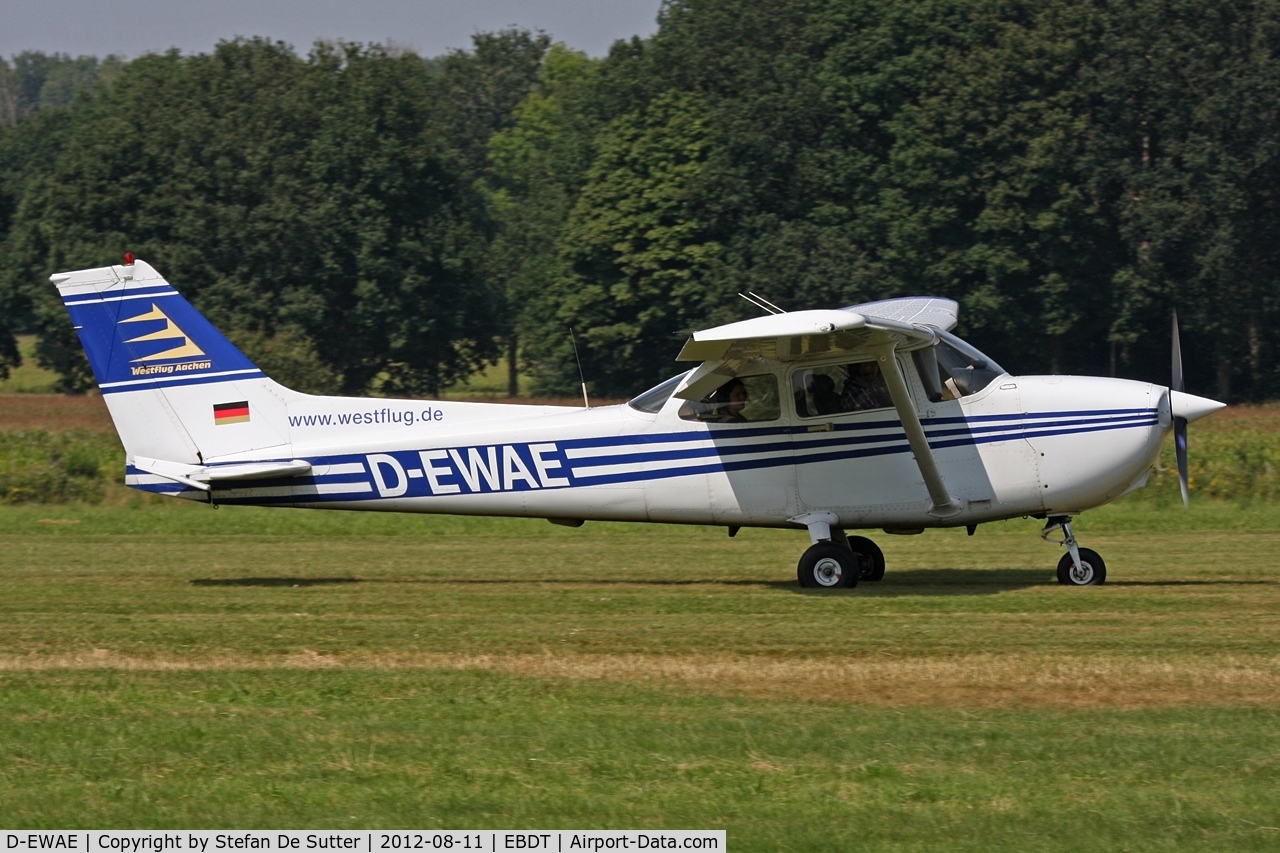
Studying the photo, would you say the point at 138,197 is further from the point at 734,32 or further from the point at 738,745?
the point at 738,745

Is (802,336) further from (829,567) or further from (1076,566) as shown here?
(1076,566)

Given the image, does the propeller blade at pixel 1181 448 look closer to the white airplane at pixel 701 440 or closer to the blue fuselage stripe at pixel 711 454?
the white airplane at pixel 701 440

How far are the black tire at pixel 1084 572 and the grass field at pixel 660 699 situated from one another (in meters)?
0.23

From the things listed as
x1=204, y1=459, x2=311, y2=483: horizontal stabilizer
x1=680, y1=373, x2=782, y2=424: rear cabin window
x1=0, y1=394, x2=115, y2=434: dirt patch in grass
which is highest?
x1=0, y1=394, x2=115, y2=434: dirt patch in grass

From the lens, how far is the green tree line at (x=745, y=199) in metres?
45.0

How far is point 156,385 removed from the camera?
12.8m

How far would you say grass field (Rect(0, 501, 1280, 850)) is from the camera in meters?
5.99

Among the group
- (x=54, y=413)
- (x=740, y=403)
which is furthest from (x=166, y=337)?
(x=54, y=413)

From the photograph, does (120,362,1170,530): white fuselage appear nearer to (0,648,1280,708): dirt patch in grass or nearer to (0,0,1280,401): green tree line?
(0,648,1280,708): dirt patch in grass

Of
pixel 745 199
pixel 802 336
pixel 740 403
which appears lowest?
pixel 740 403

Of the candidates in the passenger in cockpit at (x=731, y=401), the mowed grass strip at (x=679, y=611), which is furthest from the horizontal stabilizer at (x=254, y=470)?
the passenger in cockpit at (x=731, y=401)

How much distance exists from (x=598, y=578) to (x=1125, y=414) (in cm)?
462

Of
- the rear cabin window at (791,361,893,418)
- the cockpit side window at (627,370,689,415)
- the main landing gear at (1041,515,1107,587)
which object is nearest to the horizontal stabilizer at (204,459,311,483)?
the cockpit side window at (627,370,689,415)

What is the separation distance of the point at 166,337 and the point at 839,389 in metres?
5.56
